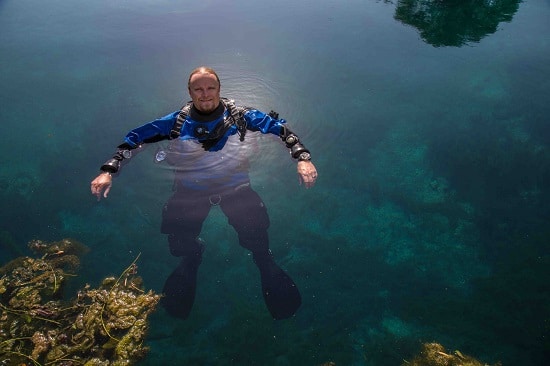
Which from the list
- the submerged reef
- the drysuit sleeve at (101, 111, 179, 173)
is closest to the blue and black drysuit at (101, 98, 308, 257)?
the drysuit sleeve at (101, 111, 179, 173)

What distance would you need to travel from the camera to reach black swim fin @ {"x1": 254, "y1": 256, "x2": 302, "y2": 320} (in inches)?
136

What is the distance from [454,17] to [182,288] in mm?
8473

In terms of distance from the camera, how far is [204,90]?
376 cm

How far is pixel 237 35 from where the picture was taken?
24.3 feet

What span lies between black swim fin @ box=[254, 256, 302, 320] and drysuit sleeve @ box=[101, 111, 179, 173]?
1.80 metres

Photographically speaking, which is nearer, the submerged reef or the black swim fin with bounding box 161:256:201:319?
the submerged reef

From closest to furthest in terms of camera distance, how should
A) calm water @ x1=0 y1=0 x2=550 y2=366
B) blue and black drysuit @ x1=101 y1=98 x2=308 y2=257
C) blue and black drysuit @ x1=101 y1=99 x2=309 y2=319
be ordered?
calm water @ x1=0 y1=0 x2=550 y2=366 → blue and black drysuit @ x1=101 y1=99 x2=309 y2=319 → blue and black drysuit @ x1=101 y1=98 x2=308 y2=257

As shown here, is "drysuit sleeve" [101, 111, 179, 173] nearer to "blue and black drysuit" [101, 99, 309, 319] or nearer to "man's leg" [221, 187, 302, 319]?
"blue and black drysuit" [101, 99, 309, 319]

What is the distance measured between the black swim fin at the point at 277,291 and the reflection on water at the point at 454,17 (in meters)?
6.08

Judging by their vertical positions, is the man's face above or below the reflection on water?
below

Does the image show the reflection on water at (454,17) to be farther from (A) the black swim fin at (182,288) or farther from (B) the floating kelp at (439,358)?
(A) the black swim fin at (182,288)

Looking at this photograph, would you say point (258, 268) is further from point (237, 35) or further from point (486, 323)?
point (237, 35)

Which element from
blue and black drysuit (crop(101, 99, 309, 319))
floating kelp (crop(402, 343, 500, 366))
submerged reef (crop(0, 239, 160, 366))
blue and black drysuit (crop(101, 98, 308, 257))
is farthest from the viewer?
blue and black drysuit (crop(101, 98, 308, 257))

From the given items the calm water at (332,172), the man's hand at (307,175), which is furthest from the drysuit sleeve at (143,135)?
the man's hand at (307,175)
